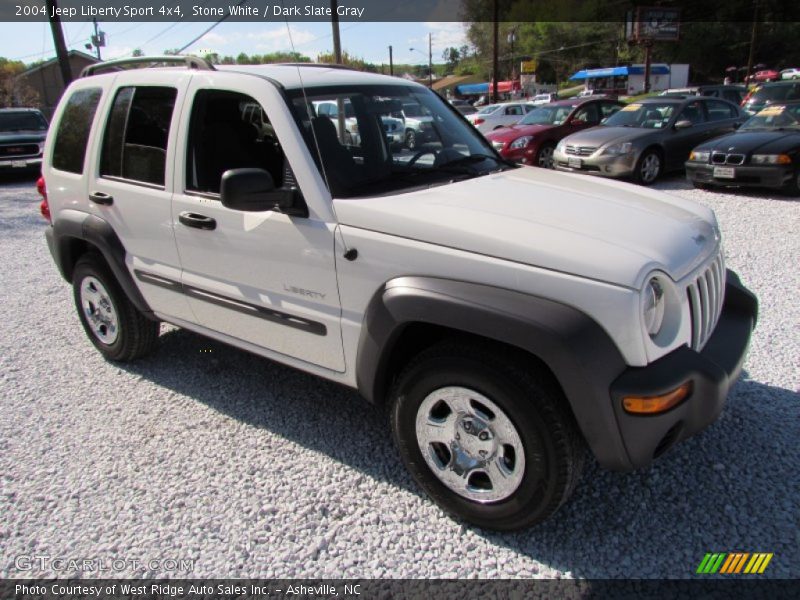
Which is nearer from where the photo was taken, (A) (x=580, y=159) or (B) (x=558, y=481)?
(B) (x=558, y=481)

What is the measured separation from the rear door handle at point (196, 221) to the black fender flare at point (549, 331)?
124cm

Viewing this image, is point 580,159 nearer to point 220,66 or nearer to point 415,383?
point 220,66

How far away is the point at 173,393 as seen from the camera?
388cm

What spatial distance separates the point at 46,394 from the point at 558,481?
3379 millimetres

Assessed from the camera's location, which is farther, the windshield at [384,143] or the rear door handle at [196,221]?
the rear door handle at [196,221]

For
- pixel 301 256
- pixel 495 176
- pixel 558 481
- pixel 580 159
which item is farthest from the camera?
pixel 580 159

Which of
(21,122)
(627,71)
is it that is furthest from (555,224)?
(627,71)

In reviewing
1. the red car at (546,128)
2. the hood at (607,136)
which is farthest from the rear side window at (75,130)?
the red car at (546,128)

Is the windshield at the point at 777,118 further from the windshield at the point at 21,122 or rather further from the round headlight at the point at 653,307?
the windshield at the point at 21,122

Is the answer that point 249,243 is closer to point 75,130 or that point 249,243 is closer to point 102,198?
point 102,198

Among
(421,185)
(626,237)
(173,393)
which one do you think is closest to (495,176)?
(421,185)

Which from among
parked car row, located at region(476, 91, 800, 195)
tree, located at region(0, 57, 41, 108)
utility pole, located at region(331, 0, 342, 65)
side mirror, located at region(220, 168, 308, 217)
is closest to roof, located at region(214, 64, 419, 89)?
side mirror, located at region(220, 168, 308, 217)

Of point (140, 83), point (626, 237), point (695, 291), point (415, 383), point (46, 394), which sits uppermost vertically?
point (140, 83)

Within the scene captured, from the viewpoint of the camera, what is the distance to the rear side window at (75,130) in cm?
386
